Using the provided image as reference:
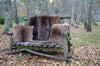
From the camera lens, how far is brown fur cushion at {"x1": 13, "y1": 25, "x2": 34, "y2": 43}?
3914 millimetres

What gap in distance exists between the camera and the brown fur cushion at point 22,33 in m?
3.91

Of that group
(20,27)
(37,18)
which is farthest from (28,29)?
(37,18)

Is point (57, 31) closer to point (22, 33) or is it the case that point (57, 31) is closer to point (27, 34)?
point (27, 34)

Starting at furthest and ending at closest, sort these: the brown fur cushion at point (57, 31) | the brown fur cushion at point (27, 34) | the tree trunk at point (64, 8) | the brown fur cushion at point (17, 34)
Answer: the tree trunk at point (64, 8) → the brown fur cushion at point (27, 34) → the brown fur cushion at point (17, 34) → the brown fur cushion at point (57, 31)

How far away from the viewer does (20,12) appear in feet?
75.7

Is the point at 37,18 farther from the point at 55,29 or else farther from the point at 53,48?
the point at 53,48

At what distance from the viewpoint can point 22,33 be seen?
4.13m

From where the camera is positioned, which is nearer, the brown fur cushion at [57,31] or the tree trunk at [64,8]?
the brown fur cushion at [57,31]

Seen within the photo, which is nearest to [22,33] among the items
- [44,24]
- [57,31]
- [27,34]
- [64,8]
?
[27,34]

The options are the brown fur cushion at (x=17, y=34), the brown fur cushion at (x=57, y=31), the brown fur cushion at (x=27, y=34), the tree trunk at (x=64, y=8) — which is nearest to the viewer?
the brown fur cushion at (x=57, y=31)

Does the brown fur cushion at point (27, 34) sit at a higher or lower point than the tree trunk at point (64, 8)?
lower

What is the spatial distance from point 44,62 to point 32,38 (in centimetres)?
156

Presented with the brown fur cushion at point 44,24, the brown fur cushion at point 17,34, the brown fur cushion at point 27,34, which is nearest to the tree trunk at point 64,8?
the brown fur cushion at point 44,24

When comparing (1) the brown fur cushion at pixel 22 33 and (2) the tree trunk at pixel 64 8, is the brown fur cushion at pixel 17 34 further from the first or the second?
(2) the tree trunk at pixel 64 8
